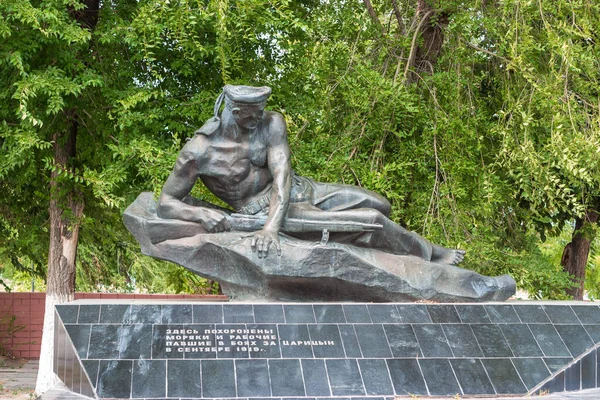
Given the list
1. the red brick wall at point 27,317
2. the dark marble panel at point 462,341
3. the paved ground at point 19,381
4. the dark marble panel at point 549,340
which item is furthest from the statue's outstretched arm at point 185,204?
the red brick wall at point 27,317

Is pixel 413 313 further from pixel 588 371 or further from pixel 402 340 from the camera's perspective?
pixel 588 371

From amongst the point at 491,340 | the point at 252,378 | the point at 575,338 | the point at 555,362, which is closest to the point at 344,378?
the point at 252,378

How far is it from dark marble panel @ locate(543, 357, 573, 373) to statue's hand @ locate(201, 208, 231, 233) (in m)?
2.50

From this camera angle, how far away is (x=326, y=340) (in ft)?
19.1

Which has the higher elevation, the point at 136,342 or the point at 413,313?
the point at 413,313

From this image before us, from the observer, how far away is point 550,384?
579cm

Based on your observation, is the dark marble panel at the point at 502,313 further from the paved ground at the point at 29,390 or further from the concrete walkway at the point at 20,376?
the concrete walkway at the point at 20,376

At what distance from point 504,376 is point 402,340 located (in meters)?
0.72

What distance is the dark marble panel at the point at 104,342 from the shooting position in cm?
553

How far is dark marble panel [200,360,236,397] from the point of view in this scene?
5.29m

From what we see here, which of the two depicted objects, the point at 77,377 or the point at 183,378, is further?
the point at 77,377

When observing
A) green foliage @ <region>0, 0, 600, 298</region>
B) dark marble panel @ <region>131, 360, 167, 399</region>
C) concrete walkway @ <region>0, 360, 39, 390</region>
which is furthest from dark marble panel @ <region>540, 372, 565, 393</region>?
concrete walkway @ <region>0, 360, 39, 390</region>

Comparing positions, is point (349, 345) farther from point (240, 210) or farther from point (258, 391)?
point (240, 210)

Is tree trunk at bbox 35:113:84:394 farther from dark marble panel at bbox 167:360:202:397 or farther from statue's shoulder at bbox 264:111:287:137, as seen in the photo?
dark marble panel at bbox 167:360:202:397
